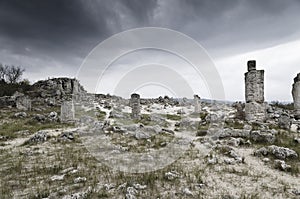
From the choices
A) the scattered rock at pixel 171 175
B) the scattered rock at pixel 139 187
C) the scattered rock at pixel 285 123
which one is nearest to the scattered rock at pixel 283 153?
the scattered rock at pixel 171 175

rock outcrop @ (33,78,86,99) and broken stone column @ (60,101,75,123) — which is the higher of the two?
rock outcrop @ (33,78,86,99)

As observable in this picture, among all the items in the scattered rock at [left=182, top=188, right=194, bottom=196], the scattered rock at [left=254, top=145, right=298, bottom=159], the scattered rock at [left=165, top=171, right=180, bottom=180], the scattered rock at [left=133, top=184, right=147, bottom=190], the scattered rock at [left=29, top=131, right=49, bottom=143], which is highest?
the scattered rock at [left=254, top=145, right=298, bottom=159]

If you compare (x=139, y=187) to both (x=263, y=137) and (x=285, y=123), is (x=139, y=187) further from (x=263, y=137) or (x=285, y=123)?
(x=285, y=123)

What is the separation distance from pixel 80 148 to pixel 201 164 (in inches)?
213

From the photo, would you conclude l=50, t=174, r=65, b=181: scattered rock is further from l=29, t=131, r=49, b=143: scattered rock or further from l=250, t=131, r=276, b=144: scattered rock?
l=250, t=131, r=276, b=144: scattered rock

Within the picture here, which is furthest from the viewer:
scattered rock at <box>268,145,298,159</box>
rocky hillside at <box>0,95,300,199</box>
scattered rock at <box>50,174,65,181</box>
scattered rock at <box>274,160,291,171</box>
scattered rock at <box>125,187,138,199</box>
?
scattered rock at <box>268,145,298,159</box>

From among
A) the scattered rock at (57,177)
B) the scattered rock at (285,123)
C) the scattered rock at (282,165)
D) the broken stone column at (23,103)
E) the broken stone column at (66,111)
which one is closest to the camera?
the scattered rock at (57,177)

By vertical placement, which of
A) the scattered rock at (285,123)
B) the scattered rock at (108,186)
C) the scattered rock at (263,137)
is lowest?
the scattered rock at (108,186)

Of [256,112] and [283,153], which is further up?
[256,112]

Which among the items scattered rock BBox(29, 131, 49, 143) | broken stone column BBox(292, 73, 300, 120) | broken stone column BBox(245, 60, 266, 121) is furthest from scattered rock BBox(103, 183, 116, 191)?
broken stone column BBox(292, 73, 300, 120)

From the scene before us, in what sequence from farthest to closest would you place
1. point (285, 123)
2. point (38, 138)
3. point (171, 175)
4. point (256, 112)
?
1. point (256, 112)
2. point (285, 123)
3. point (38, 138)
4. point (171, 175)

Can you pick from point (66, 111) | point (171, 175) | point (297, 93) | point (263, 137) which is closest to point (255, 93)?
point (297, 93)

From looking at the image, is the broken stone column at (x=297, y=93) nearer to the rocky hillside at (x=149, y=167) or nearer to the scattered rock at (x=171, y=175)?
the rocky hillside at (x=149, y=167)

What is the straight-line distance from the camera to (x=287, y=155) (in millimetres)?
7367
